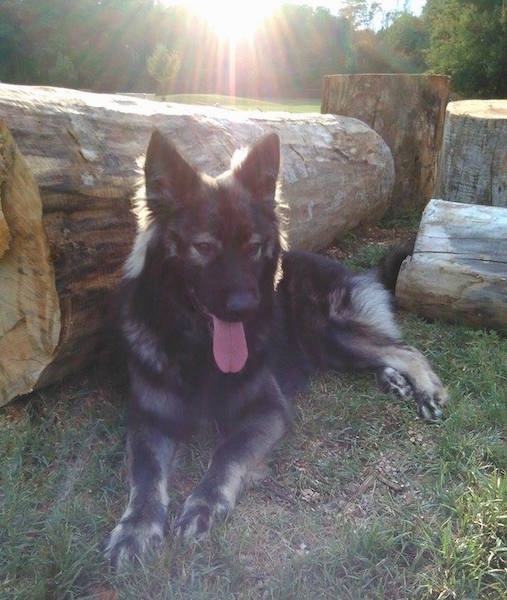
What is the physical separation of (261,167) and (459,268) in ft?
6.81

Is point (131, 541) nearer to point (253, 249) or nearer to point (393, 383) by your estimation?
point (253, 249)

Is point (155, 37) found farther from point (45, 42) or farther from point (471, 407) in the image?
point (471, 407)

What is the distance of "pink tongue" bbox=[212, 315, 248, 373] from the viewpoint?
9.78ft

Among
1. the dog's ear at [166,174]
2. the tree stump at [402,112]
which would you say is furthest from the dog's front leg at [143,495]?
the tree stump at [402,112]

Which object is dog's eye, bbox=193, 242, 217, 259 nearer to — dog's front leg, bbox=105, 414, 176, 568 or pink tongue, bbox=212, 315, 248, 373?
pink tongue, bbox=212, 315, 248, 373

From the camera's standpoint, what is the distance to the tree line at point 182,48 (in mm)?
37625

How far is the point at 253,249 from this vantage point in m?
2.93

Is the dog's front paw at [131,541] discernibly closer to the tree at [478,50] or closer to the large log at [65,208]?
the large log at [65,208]

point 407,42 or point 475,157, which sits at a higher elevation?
point 407,42

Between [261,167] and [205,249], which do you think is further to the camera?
[261,167]

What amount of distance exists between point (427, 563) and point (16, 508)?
1791 mm

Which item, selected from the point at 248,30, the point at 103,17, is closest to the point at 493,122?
the point at 248,30

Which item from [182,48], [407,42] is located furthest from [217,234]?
[182,48]

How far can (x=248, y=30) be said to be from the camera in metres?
40.4
